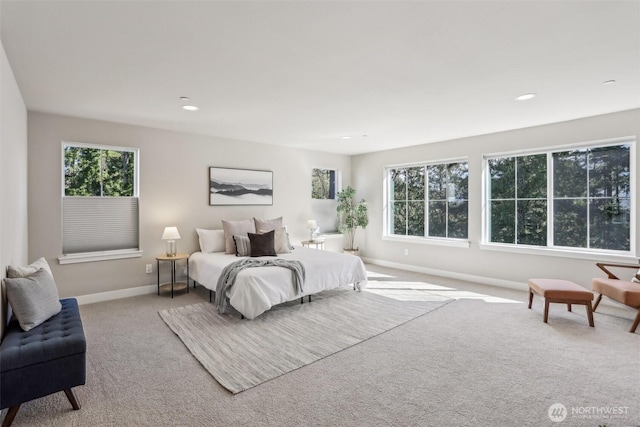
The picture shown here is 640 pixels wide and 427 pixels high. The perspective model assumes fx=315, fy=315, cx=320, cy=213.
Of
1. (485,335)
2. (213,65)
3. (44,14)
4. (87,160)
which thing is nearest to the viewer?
(44,14)

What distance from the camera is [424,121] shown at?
4473mm

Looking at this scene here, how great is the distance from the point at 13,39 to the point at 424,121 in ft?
14.1

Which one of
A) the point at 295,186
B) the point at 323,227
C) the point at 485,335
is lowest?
the point at 485,335

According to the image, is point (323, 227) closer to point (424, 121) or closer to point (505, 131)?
point (424, 121)

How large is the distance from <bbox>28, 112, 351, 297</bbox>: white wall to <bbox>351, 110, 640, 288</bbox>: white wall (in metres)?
1.70

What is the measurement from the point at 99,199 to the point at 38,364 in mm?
3107

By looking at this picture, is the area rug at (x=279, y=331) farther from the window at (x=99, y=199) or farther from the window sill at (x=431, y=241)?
the window sill at (x=431, y=241)

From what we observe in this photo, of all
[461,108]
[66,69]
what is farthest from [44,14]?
[461,108]

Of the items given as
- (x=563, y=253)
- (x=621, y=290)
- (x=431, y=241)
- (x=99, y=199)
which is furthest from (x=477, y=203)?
(x=99, y=199)

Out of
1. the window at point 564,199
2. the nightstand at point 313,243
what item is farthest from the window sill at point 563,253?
the nightstand at point 313,243

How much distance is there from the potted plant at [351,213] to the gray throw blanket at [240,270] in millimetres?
3047

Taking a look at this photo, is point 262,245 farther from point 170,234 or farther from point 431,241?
point 431,241

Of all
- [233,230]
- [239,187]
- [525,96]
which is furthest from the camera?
[239,187]

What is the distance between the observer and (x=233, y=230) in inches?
203
